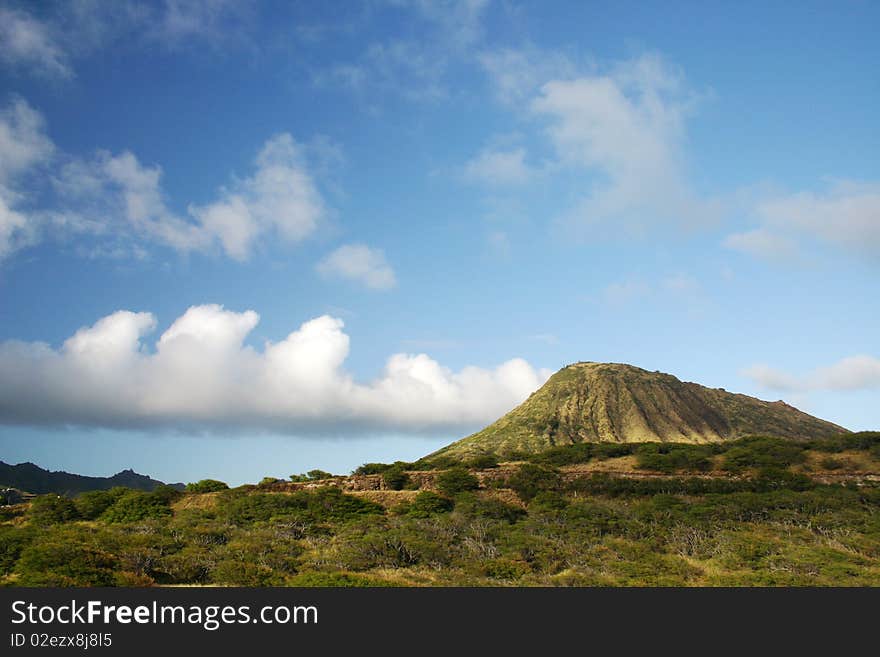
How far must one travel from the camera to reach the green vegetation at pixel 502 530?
27875 millimetres

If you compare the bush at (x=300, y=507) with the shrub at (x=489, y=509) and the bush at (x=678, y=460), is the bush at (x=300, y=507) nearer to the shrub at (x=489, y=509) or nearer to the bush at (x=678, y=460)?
the shrub at (x=489, y=509)

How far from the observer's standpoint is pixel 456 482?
50.5 m

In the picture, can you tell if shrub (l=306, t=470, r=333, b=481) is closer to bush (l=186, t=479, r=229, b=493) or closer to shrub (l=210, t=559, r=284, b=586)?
bush (l=186, t=479, r=229, b=493)

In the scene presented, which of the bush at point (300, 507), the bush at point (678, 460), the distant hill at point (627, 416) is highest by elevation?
the distant hill at point (627, 416)

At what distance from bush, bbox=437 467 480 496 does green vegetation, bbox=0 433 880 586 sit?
0.58 feet

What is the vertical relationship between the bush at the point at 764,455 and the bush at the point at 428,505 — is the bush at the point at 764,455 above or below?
above

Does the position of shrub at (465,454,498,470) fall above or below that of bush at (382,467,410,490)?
above

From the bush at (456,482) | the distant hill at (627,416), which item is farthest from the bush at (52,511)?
the distant hill at (627,416)

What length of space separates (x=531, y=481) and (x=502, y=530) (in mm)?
12369

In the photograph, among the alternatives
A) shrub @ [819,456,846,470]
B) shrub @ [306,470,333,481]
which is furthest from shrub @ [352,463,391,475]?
shrub @ [819,456,846,470]

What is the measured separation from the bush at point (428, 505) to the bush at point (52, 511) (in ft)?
84.4

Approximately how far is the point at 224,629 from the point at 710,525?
3332 centimetres

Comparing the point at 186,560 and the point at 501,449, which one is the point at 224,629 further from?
the point at 501,449

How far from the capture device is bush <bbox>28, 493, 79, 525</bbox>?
43750 millimetres
